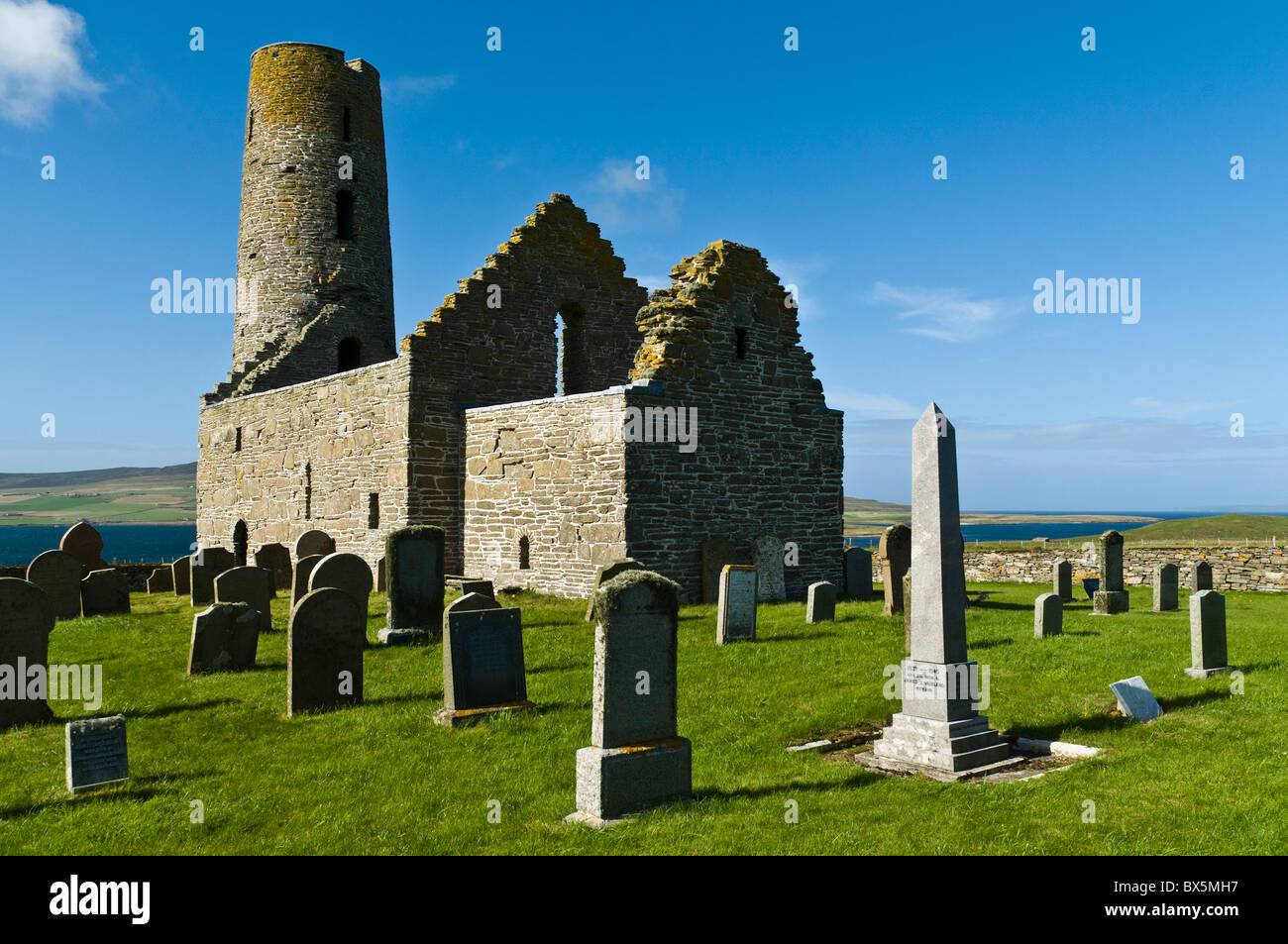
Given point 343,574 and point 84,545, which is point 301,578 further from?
point 84,545

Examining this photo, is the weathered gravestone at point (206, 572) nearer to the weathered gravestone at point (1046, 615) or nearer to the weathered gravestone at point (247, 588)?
the weathered gravestone at point (247, 588)

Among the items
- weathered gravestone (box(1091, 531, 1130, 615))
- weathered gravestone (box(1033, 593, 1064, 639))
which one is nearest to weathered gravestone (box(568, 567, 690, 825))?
weathered gravestone (box(1033, 593, 1064, 639))

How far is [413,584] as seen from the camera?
1177 cm

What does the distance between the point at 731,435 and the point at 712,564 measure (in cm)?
257

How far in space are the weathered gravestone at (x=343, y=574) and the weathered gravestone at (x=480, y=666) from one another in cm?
348

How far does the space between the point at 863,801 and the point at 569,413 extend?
1076 cm

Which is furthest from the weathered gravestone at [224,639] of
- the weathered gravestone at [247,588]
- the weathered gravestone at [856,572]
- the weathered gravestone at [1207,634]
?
the weathered gravestone at [856,572]

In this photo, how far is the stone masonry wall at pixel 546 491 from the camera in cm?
1512

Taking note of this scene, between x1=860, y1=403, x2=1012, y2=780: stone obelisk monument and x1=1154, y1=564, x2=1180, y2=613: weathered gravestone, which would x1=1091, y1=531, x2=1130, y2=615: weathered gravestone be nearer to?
x1=1154, y1=564, x2=1180, y2=613: weathered gravestone

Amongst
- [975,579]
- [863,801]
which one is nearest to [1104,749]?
[863,801]

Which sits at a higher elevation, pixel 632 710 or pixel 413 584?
pixel 413 584

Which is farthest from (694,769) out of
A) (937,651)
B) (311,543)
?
(311,543)
